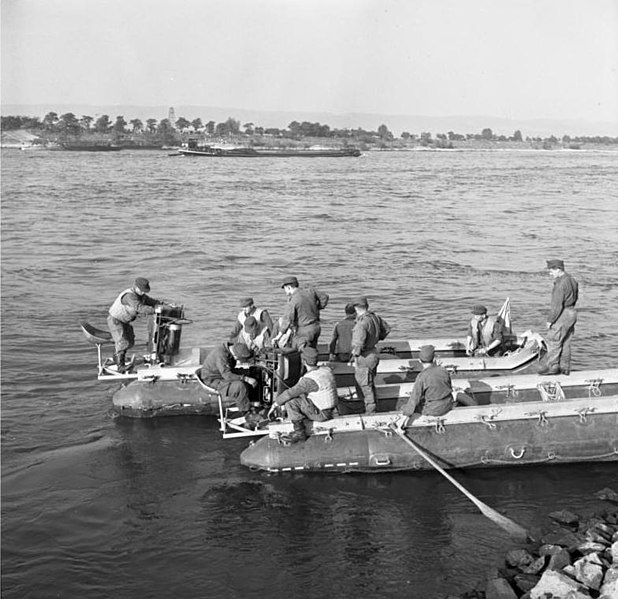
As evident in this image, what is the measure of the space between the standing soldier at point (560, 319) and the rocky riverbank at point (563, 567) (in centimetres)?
353

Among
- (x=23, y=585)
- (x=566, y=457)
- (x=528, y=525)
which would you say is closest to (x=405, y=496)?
(x=528, y=525)

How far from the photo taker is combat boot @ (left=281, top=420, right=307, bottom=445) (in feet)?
38.5

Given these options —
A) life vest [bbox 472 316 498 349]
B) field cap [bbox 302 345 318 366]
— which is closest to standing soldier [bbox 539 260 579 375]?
life vest [bbox 472 316 498 349]

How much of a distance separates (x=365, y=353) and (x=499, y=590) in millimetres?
4811

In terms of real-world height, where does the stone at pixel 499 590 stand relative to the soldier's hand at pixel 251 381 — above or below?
below

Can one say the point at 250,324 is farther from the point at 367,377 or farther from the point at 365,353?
the point at 367,377

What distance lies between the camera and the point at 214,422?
14.1 m

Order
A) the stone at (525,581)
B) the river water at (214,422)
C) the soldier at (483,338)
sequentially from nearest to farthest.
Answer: the stone at (525,581) → the river water at (214,422) → the soldier at (483,338)

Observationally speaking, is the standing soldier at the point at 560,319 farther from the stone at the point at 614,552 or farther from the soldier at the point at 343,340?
the stone at the point at 614,552

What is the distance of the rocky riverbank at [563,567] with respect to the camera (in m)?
8.41

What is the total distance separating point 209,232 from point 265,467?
25.1 m

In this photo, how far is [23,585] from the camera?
9531mm

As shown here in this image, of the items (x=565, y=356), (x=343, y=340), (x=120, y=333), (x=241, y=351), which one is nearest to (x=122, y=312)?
(x=120, y=333)

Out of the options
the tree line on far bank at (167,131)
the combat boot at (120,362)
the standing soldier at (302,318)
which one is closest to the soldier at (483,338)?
the standing soldier at (302,318)
